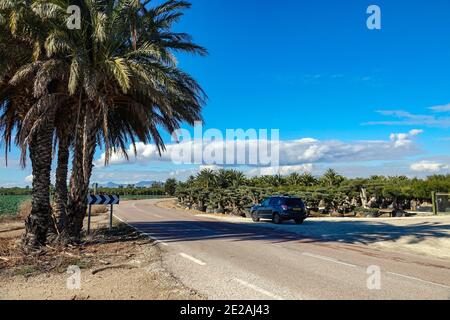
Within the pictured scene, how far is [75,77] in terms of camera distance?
1287cm

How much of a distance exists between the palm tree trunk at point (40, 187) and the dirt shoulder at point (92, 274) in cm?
82

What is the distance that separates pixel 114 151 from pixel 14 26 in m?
8.76

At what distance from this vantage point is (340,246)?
49.5ft

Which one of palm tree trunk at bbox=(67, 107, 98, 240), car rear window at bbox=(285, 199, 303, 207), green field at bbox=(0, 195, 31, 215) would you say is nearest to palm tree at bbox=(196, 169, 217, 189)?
green field at bbox=(0, 195, 31, 215)

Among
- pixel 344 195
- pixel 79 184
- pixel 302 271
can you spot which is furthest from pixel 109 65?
pixel 344 195

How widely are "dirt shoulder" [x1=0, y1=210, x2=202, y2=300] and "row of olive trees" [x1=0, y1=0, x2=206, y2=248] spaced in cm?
160

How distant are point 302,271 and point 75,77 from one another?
876 cm

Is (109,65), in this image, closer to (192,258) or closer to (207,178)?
(192,258)

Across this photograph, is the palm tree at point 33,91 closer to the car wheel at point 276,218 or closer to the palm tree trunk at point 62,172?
the palm tree trunk at point 62,172

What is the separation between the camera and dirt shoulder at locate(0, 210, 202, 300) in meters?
7.50

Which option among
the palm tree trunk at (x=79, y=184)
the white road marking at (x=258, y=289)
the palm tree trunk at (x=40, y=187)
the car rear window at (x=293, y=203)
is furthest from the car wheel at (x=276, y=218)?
the white road marking at (x=258, y=289)

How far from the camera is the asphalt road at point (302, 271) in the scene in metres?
7.50

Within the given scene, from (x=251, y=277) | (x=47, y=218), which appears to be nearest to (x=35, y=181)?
(x=47, y=218)
